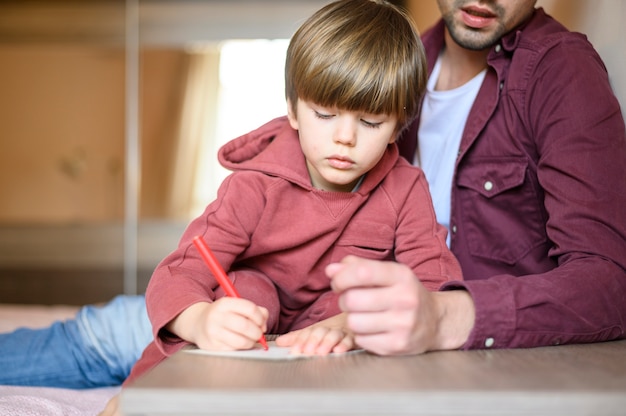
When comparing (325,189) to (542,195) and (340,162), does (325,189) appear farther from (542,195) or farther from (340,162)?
(542,195)

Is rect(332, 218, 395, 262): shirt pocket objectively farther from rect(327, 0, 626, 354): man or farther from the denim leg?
the denim leg

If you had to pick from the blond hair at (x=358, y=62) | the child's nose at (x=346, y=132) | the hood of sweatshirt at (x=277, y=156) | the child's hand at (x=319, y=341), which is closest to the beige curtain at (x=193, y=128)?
the hood of sweatshirt at (x=277, y=156)

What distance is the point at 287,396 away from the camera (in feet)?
2.05

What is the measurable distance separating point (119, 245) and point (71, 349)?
2810mm

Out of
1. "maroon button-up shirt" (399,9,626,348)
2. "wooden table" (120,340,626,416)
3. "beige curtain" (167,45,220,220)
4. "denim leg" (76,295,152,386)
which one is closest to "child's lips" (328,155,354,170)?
"maroon button-up shirt" (399,9,626,348)

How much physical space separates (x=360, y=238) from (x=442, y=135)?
0.43 metres

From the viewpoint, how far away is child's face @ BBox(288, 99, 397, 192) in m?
1.09

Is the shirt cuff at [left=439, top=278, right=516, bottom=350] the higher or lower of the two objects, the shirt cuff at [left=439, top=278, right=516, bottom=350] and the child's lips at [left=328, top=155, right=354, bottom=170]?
the lower

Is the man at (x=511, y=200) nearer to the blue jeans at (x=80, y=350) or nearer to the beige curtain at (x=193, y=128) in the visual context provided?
the blue jeans at (x=80, y=350)

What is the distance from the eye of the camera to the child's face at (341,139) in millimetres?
1094

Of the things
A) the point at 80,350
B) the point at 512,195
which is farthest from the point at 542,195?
the point at 80,350

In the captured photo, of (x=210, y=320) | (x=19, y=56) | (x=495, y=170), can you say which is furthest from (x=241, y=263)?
(x=19, y=56)

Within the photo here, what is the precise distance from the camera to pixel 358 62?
109 centimetres

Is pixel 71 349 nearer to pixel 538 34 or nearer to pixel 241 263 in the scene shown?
pixel 241 263
